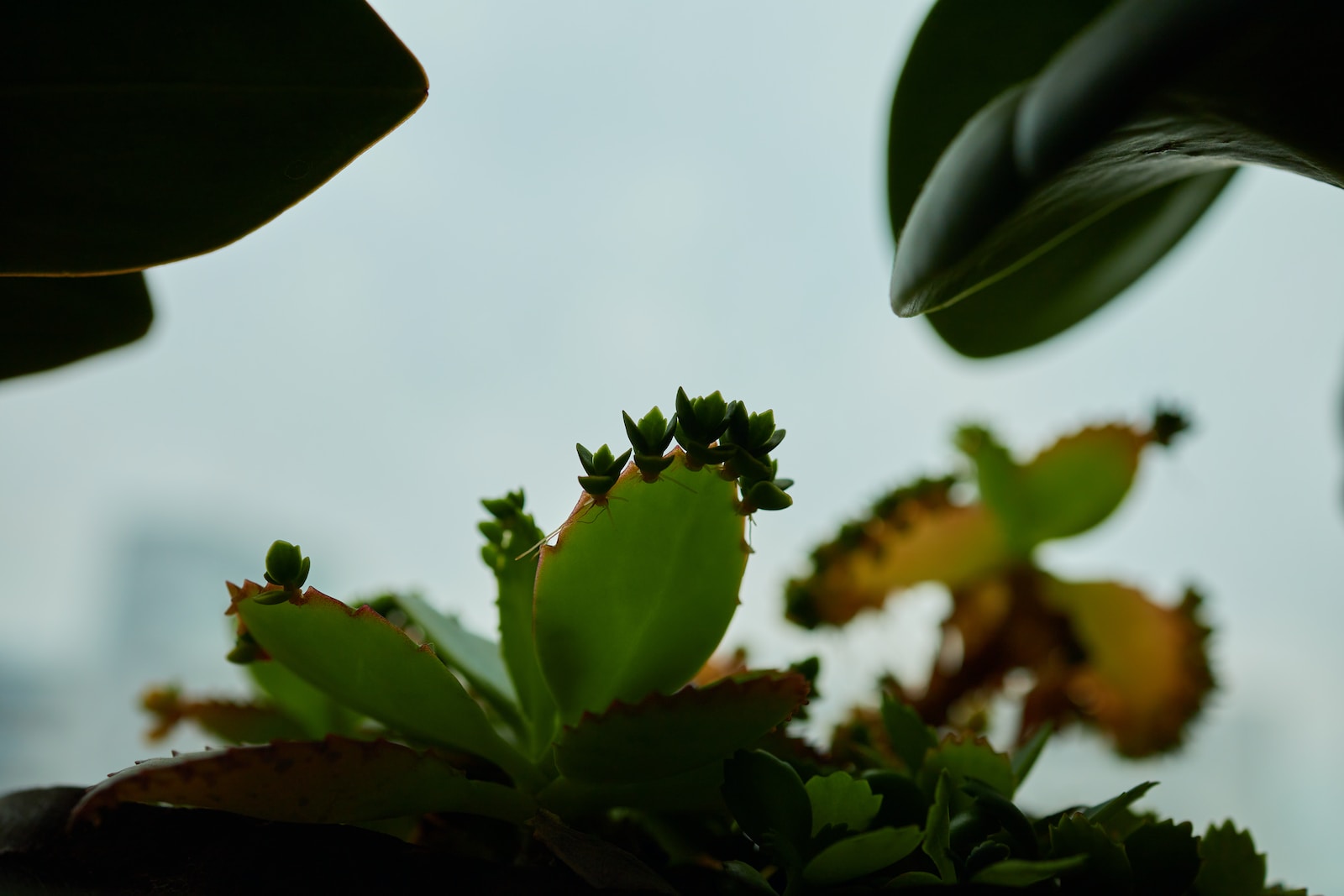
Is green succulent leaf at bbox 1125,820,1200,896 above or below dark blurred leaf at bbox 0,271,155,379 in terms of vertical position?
below

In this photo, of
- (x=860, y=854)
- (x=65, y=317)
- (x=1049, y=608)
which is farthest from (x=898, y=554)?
(x=65, y=317)

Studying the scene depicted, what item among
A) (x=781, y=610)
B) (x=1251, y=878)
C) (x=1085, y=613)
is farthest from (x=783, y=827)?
(x=1085, y=613)

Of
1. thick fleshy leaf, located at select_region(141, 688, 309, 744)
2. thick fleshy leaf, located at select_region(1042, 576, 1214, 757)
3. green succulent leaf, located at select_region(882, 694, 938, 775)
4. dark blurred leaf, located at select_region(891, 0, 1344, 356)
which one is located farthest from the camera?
thick fleshy leaf, located at select_region(1042, 576, 1214, 757)

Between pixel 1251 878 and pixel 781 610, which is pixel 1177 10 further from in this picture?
pixel 781 610

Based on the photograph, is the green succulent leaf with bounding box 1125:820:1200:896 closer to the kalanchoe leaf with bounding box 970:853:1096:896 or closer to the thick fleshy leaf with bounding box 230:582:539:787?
the kalanchoe leaf with bounding box 970:853:1096:896

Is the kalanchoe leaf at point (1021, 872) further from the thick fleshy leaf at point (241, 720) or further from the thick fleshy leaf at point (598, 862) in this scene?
the thick fleshy leaf at point (241, 720)

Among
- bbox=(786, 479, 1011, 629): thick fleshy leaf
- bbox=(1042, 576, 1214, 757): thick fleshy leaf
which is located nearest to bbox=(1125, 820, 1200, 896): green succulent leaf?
bbox=(786, 479, 1011, 629): thick fleshy leaf

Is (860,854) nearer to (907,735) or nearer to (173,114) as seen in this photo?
(907,735)
